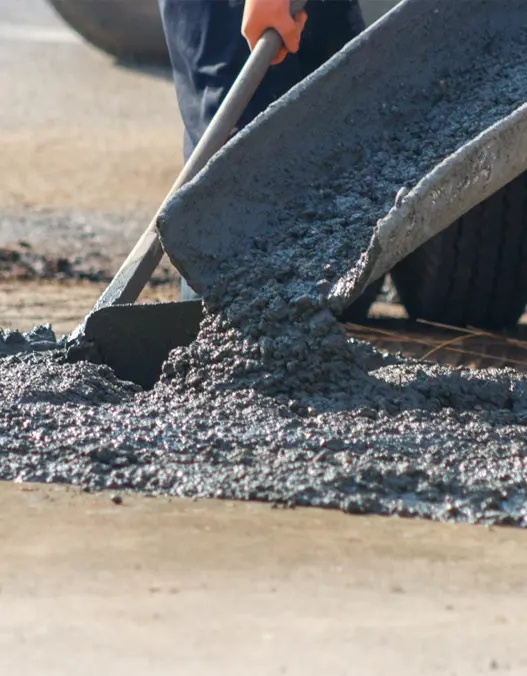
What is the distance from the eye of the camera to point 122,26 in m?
9.27

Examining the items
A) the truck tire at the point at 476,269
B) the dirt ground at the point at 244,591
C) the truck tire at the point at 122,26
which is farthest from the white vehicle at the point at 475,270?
the truck tire at the point at 122,26

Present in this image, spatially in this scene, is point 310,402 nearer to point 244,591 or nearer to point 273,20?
point 244,591

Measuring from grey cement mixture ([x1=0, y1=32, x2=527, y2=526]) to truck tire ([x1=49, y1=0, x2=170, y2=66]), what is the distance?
6.00 metres

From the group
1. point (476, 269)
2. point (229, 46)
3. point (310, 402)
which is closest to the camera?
point (310, 402)

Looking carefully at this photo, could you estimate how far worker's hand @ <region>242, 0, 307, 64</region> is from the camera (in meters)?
3.39

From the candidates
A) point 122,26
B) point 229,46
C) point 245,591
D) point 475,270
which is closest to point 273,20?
point 229,46

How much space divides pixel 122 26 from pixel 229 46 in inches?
225

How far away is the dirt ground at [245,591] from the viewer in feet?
5.33

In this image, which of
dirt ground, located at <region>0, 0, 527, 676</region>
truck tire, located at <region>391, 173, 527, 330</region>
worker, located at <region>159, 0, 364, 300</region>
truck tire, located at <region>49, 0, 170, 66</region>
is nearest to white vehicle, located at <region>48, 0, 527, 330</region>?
truck tire, located at <region>391, 173, 527, 330</region>

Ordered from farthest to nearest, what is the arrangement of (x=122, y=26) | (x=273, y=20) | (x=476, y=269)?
(x=122, y=26)
(x=476, y=269)
(x=273, y=20)

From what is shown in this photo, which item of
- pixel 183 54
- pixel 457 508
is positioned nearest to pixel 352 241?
pixel 457 508

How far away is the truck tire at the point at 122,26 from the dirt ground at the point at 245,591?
23.2ft

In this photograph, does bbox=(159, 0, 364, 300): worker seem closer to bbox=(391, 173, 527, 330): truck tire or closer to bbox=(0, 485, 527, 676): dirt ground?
bbox=(391, 173, 527, 330): truck tire

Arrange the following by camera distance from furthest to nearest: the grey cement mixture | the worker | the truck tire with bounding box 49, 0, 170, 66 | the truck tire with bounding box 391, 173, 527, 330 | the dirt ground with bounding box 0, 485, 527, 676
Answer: the truck tire with bounding box 49, 0, 170, 66 < the truck tire with bounding box 391, 173, 527, 330 < the worker < the grey cement mixture < the dirt ground with bounding box 0, 485, 527, 676
